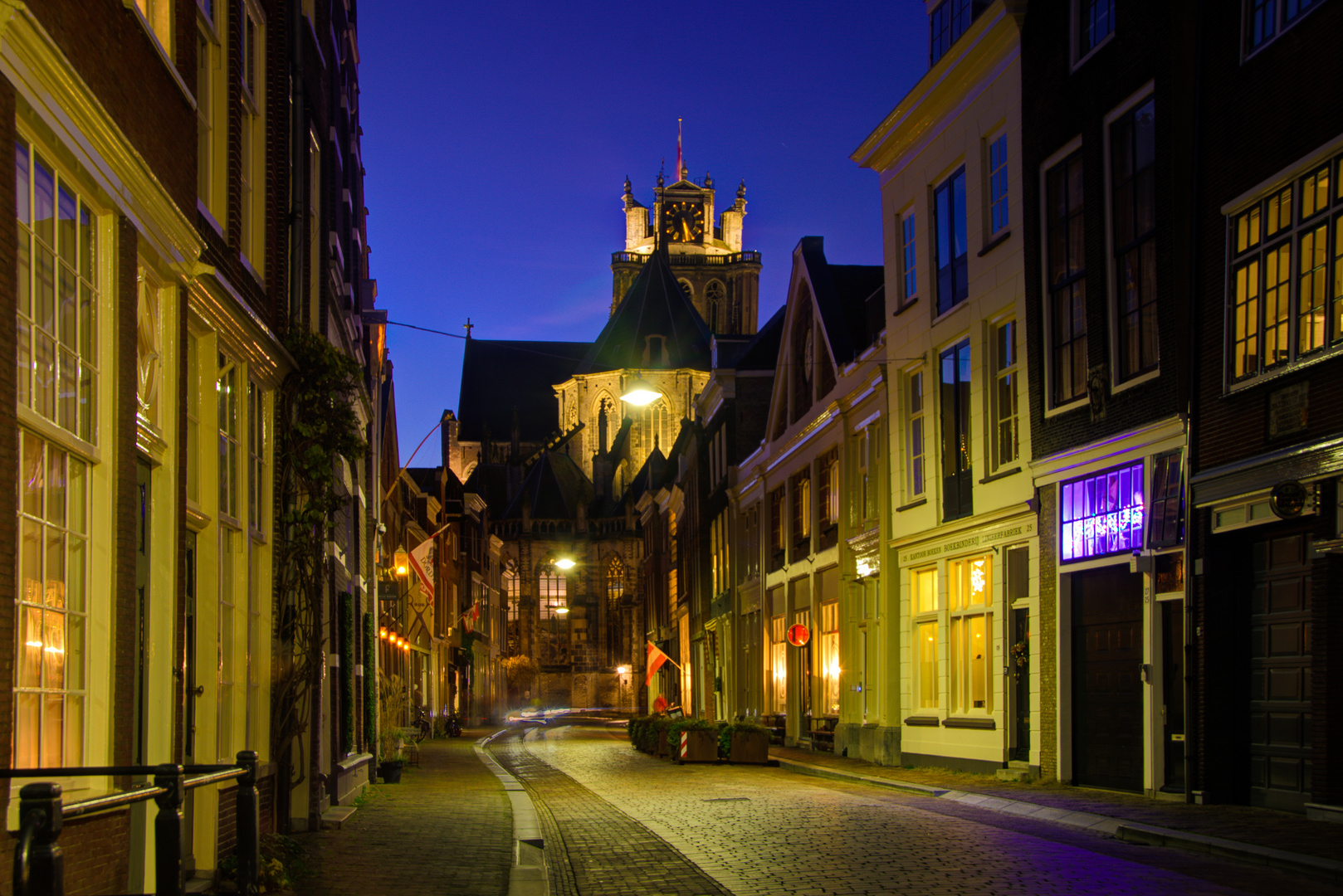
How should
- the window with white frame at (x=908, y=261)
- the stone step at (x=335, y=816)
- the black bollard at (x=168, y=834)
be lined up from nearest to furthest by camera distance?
the black bollard at (x=168, y=834), the stone step at (x=335, y=816), the window with white frame at (x=908, y=261)

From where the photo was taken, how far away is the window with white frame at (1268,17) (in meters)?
12.9

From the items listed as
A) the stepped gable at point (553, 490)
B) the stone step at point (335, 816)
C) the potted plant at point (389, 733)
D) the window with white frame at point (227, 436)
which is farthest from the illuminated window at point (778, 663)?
the stepped gable at point (553, 490)

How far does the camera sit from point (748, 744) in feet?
79.2

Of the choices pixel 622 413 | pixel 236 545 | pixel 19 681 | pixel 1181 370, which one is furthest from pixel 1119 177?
pixel 622 413

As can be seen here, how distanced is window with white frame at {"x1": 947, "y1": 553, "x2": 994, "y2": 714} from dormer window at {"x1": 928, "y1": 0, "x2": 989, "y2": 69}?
7.85m

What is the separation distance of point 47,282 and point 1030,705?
14525 millimetres

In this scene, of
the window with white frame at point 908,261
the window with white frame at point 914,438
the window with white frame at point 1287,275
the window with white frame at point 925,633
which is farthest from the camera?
the window with white frame at point 908,261

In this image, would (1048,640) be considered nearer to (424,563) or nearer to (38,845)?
(424,563)

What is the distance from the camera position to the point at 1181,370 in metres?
14.9

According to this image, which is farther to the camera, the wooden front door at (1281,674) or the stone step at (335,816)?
the stone step at (335,816)

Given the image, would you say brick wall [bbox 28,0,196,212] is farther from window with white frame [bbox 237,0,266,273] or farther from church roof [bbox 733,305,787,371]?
church roof [bbox 733,305,787,371]

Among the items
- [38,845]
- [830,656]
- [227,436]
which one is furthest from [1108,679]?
[38,845]

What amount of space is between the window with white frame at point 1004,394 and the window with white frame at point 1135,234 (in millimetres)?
2999

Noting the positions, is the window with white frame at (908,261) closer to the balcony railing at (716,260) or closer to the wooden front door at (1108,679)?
the wooden front door at (1108,679)
